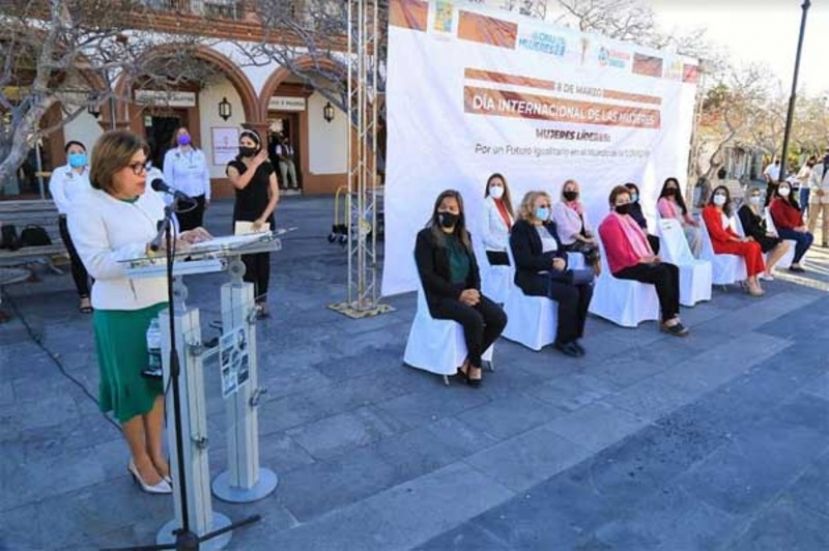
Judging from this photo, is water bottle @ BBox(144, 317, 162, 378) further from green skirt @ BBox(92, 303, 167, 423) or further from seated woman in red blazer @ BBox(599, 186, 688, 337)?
seated woman in red blazer @ BBox(599, 186, 688, 337)

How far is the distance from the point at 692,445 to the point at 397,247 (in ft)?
10.1

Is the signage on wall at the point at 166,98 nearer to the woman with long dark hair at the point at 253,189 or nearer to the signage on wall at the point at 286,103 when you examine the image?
the signage on wall at the point at 286,103

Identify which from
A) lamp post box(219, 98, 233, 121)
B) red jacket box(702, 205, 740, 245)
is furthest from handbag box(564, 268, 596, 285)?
lamp post box(219, 98, 233, 121)

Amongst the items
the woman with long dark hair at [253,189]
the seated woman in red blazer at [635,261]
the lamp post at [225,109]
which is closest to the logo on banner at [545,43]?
the seated woman in red blazer at [635,261]

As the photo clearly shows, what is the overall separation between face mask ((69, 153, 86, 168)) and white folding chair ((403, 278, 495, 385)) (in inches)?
128

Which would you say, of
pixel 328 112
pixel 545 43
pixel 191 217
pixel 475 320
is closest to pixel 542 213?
pixel 475 320

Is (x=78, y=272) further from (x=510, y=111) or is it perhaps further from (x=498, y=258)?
(x=510, y=111)

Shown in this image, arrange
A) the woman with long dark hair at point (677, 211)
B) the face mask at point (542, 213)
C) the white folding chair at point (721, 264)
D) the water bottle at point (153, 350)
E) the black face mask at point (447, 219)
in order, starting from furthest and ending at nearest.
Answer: the white folding chair at point (721, 264) < the woman with long dark hair at point (677, 211) < the face mask at point (542, 213) < the black face mask at point (447, 219) < the water bottle at point (153, 350)

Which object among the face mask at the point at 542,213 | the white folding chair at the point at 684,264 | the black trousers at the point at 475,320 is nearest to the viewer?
the black trousers at the point at 475,320

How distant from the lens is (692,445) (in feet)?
11.8

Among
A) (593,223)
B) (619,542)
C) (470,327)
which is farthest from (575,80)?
(619,542)

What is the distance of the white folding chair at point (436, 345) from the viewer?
436cm

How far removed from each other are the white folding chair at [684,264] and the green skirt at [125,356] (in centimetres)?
570

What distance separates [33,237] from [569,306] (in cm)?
631
